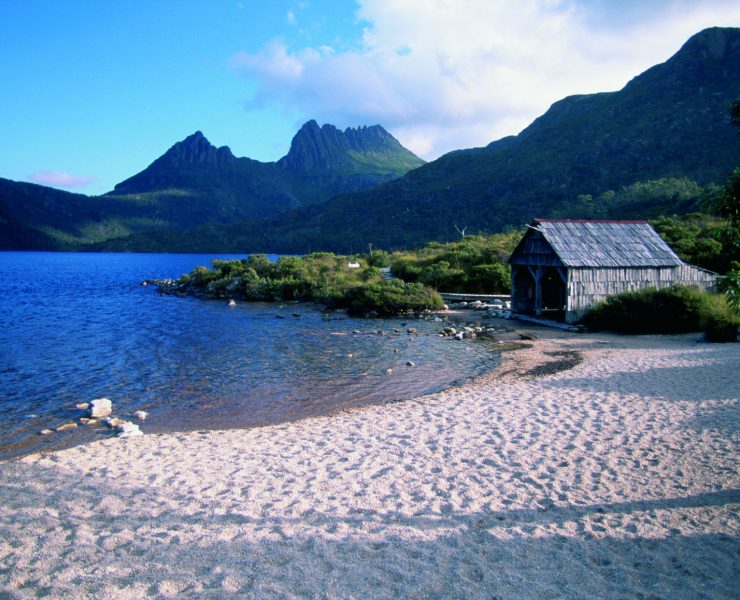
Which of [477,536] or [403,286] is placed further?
[403,286]

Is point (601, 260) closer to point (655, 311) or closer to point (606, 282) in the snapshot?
point (606, 282)

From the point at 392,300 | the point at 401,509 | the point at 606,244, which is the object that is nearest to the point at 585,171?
the point at 392,300

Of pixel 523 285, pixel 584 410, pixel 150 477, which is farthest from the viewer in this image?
pixel 523 285

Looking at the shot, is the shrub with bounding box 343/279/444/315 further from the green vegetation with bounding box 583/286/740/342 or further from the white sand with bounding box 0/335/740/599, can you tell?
the white sand with bounding box 0/335/740/599

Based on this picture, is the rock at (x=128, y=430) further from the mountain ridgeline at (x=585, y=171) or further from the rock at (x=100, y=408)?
the mountain ridgeline at (x=585, y=171)

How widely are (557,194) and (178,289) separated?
50353 millimetres

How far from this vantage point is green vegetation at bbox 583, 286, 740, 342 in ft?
62.4

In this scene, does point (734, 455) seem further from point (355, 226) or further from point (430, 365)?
point (355, 226)

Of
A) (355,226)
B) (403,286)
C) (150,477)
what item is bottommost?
(150,477)

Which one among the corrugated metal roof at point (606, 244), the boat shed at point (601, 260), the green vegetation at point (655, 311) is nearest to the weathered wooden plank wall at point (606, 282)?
the boat shed at point (601, 260)

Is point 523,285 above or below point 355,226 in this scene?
below

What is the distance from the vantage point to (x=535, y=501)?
6176 millimetres

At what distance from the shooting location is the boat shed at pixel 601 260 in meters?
20.8

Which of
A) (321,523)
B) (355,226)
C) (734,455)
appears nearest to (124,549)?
(321,523)
